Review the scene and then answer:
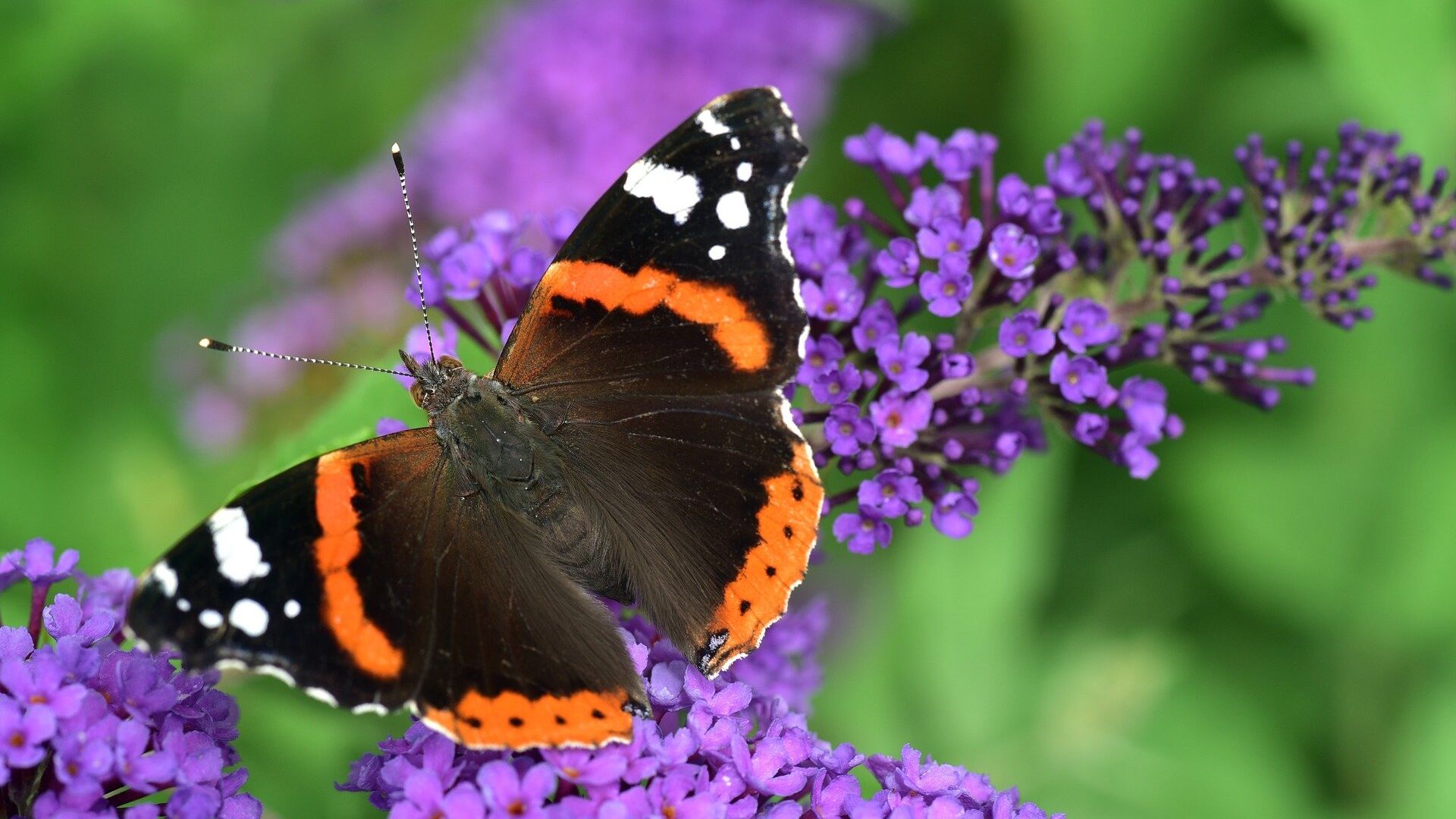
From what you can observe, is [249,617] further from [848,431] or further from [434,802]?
[848,431]

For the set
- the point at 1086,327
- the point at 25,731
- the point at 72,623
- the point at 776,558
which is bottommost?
the point at 25,731

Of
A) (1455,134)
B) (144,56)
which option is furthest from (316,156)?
(1455,134)

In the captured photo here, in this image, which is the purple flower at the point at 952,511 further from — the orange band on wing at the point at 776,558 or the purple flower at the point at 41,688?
the purple flower at the point at 41,688

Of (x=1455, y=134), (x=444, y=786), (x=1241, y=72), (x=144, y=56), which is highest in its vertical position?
(x=1241, y=72)

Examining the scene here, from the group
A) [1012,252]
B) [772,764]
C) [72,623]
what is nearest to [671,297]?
[1012,252]

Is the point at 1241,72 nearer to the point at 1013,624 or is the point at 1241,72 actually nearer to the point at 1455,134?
the point at 1455,134

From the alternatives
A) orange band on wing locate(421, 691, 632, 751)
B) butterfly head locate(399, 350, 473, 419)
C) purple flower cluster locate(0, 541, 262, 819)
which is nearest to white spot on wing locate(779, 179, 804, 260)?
butterfly head locate(399, 350, 473, 419)

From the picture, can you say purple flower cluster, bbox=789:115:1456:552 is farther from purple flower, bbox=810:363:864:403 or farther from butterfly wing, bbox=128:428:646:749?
butterfly wing, bbox=128:428:646:749
